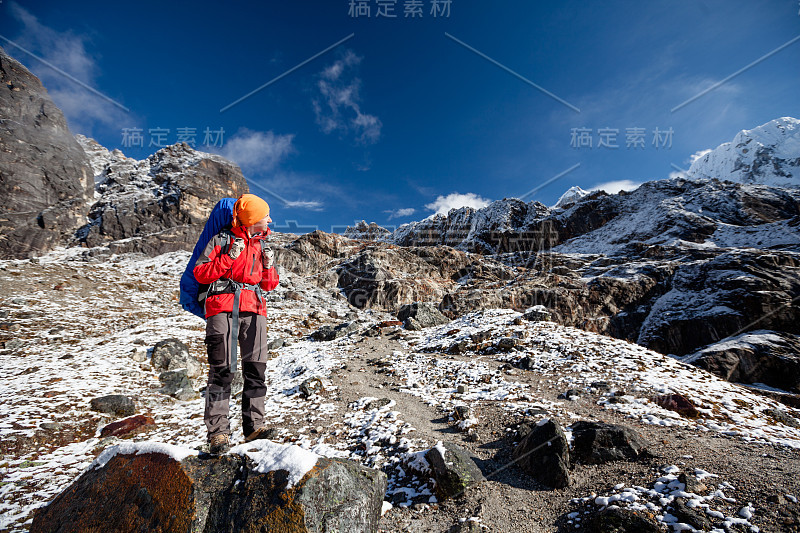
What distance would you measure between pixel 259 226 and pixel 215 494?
322 cm

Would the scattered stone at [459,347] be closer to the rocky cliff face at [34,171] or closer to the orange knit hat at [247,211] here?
the orange knit hat at [247,211]

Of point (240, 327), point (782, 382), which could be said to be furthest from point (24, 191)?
point (782, 382)

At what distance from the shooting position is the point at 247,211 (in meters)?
4.19

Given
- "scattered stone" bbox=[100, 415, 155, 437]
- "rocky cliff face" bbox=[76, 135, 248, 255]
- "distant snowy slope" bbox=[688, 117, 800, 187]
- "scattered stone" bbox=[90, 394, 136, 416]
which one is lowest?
"scattered stone" bbox=[100, 415, 155, 437]

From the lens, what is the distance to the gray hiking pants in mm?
3703

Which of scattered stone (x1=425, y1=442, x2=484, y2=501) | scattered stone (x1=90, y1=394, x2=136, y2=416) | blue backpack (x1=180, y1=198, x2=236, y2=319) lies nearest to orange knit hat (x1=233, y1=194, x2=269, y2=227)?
blue backpack (x1=180, y1=198, x2=236, y2=319)

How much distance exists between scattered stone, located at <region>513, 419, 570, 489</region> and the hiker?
3930mm

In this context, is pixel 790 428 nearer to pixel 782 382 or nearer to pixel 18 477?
pixel 18 477

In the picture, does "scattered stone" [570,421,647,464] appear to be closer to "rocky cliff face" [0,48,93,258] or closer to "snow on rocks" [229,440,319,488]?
"snow on rocks" [229,440,319,488]

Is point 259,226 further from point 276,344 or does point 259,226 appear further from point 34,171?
point 34,171

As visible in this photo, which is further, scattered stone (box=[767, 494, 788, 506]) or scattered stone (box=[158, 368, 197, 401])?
scattered stone (box=[158, 368, 197, 401])

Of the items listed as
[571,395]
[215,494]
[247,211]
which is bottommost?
[571,395]

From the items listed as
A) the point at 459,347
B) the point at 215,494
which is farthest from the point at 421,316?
the point at 215,494

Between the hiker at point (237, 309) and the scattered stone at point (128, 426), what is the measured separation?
16.7 ft
